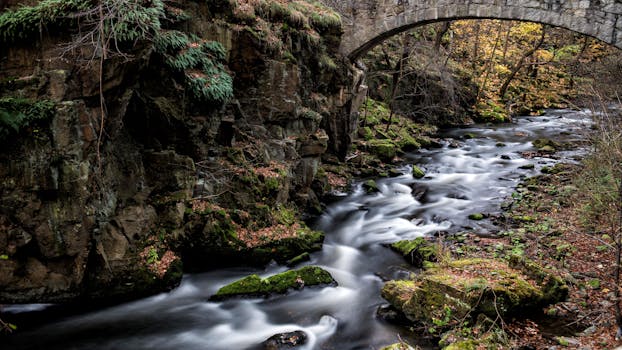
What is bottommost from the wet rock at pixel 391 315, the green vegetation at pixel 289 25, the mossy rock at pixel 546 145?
the wet rock at pixel 391 315

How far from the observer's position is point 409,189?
39.9 ft

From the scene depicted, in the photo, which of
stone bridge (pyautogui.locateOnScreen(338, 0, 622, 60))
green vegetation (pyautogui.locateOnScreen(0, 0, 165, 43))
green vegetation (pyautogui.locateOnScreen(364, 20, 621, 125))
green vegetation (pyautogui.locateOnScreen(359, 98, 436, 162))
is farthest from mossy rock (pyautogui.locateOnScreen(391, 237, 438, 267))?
green vegetation (pyautogui.locateOnScreen(364, 20, 621, 125))

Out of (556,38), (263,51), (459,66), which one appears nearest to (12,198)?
(263,51)

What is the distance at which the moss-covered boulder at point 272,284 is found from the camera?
6461mm

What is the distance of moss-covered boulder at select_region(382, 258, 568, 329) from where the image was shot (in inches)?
209

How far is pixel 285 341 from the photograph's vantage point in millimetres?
5426

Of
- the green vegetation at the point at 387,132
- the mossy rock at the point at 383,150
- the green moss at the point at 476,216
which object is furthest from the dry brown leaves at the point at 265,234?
the mossy rock at the point at 383,150

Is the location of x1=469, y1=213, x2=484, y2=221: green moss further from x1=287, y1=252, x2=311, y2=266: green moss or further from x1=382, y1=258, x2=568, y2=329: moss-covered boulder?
x1=287, y1=252, x2=311, y2=266: green moss

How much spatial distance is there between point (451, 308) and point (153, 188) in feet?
16.0

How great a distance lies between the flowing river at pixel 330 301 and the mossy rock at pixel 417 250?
0.59 feet

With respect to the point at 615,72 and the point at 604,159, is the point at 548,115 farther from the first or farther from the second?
the point at 604,159

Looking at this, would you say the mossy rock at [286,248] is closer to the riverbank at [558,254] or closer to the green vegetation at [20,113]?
the riverbank at [558,254]

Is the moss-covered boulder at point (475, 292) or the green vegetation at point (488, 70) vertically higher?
the green vegetation at point (488, 70)

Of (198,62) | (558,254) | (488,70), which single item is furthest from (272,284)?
(488,70)
